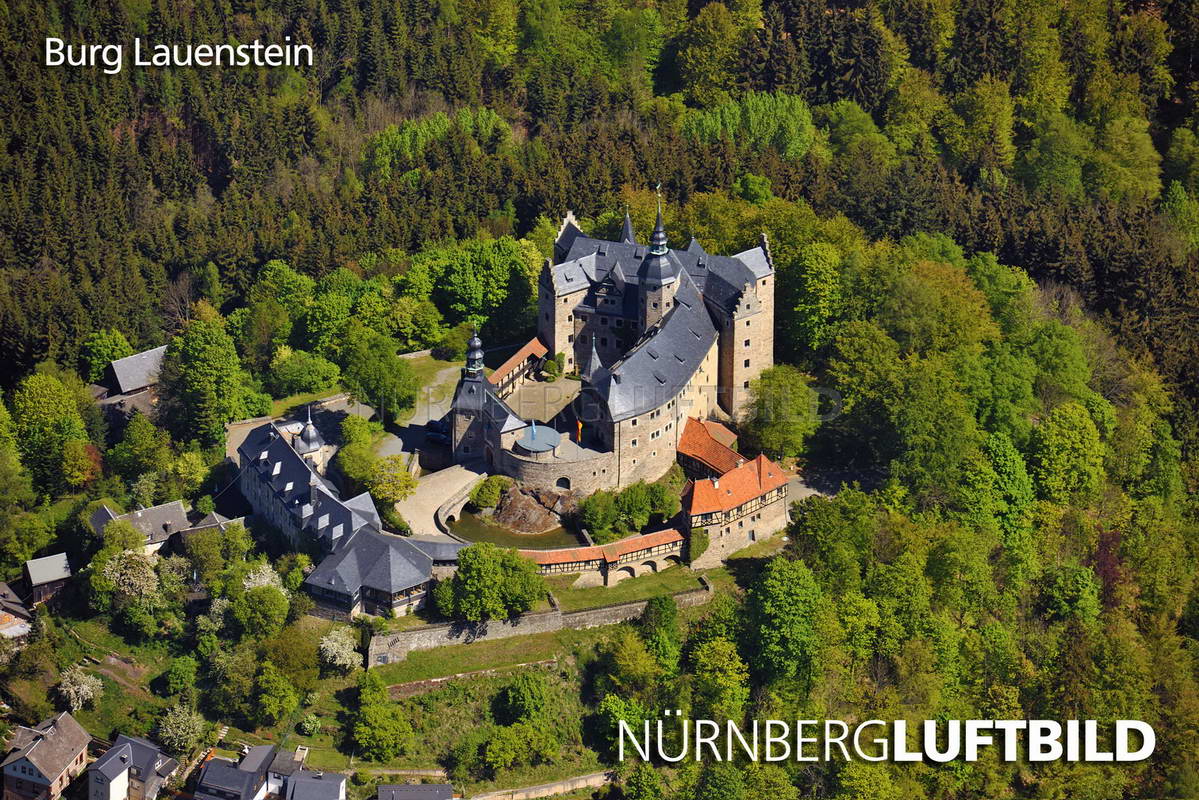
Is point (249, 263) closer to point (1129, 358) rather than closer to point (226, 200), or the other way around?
point (226, 200)

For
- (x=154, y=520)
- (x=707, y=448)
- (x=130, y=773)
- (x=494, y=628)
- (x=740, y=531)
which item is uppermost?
(x=707, y=448)

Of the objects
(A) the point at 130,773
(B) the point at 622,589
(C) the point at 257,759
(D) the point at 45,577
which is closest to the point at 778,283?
(B) the point at 622,589

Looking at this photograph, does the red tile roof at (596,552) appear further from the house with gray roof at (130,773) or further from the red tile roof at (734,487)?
the house with gray roof at (130,773)

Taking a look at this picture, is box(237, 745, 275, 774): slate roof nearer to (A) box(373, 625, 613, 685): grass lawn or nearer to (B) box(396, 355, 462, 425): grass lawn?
(A) box(373, 625, 613, 685): grass lawn

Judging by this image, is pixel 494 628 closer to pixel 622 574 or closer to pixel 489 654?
pixel 489 654

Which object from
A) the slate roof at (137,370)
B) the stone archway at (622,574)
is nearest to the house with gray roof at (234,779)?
the stone archway at (622,574)

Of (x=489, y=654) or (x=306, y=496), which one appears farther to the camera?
(x=306, y=496)

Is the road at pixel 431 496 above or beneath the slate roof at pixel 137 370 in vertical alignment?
beneath
